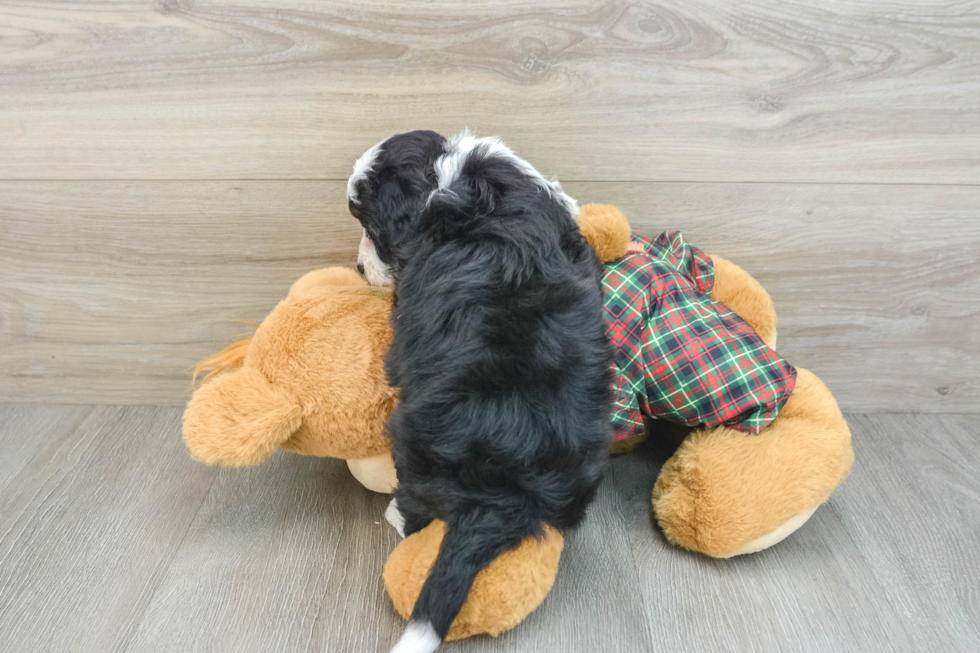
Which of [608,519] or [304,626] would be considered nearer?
[304,626]

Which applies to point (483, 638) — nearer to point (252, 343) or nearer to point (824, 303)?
point (252, 343)

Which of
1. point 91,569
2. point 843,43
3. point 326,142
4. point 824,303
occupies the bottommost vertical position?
point 91,569

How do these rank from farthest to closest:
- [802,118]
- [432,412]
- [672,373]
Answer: [802,118]
[672,373]
[432,412]

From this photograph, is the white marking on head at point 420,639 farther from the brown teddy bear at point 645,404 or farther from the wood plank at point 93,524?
the wood plank at point 93,524

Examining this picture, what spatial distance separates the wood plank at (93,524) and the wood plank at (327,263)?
0.12 m

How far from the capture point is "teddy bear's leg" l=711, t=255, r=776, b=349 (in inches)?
34.6

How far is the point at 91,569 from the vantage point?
30.2 inches

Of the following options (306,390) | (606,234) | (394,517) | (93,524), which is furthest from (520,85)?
(93,524)

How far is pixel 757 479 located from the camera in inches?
28.7

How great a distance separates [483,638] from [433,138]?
553 mm

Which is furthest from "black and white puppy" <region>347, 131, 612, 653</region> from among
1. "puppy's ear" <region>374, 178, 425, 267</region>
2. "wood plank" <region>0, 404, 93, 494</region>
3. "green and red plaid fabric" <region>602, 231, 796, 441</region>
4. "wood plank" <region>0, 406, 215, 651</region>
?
"wood plank" <region>0, 404, 93, 494</region>

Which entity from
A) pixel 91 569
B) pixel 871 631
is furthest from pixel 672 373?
pixel 91 569

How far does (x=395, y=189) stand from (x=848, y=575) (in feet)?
2.33

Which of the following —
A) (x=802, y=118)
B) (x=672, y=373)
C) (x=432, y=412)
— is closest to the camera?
(x=432, y=412)
